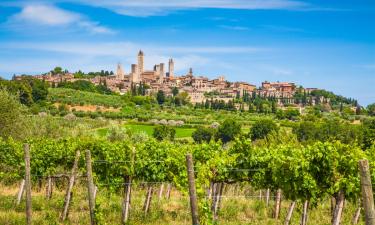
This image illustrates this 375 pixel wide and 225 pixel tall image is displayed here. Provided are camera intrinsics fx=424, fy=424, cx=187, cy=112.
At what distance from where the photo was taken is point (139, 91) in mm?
145875

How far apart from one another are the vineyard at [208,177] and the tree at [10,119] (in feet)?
21.9

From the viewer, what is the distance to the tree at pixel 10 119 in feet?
73.2

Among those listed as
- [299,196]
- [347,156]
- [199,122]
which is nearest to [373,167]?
[347,156]

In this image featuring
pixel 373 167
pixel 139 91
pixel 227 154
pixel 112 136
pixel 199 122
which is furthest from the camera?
pixel 139 91

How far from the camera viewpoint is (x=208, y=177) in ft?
28.9

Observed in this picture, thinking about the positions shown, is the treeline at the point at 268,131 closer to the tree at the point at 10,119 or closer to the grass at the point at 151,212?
the tree at the point at 10,119

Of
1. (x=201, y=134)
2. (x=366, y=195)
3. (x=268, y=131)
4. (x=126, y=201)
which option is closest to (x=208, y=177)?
(x=126, y=201)

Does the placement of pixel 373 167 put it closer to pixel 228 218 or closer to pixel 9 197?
pixel 228 218

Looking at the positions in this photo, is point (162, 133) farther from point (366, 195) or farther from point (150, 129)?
point (366, 195)

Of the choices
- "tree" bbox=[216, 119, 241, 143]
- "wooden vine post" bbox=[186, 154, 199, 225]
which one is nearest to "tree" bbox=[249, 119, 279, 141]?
"tree" bbox=[216, 119, 241, 143]

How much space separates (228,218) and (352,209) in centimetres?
443

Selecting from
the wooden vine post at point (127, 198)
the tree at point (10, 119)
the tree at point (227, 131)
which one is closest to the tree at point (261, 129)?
the tree at point (227, 131)

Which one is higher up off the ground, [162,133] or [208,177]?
[208,177]

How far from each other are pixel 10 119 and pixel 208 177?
55.7ft
